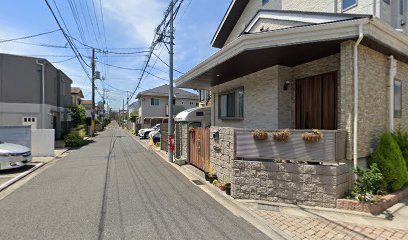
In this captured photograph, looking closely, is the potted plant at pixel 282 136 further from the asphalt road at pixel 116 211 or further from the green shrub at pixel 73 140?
the green shrub at pixel 73 140

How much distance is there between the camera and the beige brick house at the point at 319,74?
223 inches

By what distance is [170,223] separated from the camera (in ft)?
14.8

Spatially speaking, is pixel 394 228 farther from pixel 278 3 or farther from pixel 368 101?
pixel 278 3

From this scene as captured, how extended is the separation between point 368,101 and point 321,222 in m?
3.48

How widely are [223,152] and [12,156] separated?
7820 mm

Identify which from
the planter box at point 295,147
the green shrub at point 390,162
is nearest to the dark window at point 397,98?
the green shrub at point 390,162

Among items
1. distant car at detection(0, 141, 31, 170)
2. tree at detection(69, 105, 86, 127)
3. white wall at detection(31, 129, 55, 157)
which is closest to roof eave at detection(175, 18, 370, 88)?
distant car at detection(0, 141, 31, 170)

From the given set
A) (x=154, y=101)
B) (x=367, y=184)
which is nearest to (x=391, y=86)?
(x=367, y=184)

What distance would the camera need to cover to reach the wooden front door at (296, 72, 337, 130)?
7.04 m

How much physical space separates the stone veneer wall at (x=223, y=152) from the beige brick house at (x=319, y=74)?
0.03 metres

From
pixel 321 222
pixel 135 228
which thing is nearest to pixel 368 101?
pixel 321 222

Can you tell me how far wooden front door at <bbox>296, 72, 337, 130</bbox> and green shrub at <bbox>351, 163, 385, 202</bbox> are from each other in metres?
1.83

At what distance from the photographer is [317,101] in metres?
7.56

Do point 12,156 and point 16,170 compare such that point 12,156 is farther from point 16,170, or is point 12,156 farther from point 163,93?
point 163,93
